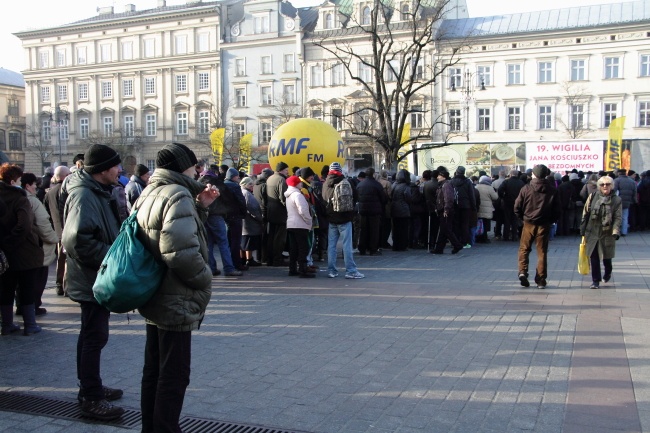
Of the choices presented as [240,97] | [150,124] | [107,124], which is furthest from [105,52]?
[240,97]

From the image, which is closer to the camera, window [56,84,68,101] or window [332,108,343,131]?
window [332,108,343,131]

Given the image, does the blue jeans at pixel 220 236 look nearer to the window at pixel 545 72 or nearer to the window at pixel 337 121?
the window at pixel 337 121

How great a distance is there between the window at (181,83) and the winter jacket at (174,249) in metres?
65.1

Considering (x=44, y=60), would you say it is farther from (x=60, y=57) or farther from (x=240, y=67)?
(x=240, y=67)

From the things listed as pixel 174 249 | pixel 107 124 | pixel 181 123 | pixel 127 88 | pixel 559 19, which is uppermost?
pixel 559 19

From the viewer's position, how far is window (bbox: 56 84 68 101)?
7206cm

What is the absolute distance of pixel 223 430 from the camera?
177 inches

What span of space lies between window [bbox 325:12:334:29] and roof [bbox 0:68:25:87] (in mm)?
46114

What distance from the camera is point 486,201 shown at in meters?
16.6

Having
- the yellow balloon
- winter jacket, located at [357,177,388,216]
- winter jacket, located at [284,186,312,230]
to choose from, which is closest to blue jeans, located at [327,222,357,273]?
winter jacket, located at [284,186,312,230]

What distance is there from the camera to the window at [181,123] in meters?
66.4

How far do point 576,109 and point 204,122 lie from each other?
35679 millimetres

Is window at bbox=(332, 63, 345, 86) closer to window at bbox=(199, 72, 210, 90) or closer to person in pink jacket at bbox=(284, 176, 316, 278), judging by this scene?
window at bbox=(199, 72, 210, 90)

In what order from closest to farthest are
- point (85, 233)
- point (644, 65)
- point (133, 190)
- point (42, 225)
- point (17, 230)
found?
1. point (85, 233)
2. point (17, 230)
3. point (42, 225)
4. point (133, 190)
5. point (644, 65)
